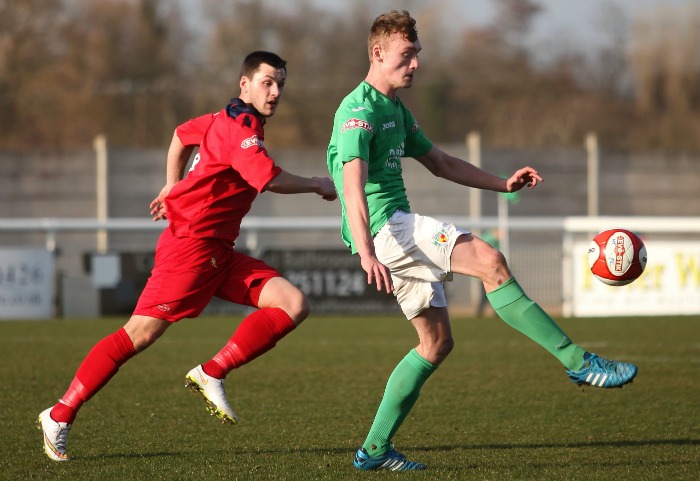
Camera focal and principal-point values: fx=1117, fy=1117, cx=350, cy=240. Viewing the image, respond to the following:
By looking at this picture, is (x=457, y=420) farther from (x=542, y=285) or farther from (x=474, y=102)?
(x=474, y=102)

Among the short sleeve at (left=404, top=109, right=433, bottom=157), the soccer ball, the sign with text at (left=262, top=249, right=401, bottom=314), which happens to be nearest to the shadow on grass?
the soccer ball

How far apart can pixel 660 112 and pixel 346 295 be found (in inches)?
953

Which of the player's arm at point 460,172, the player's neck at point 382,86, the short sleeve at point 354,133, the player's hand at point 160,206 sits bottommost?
the player's hand at point 160,206

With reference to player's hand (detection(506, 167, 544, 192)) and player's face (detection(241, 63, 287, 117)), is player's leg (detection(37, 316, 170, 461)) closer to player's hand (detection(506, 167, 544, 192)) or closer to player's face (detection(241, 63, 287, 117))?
player's face (detection(241, 63, 287, 117))

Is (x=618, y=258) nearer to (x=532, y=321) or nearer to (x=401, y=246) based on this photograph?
(x=532, y=321)

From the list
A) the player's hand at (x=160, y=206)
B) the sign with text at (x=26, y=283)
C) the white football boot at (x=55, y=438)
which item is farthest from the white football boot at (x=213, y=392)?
the sign with text at (x=26, y=283)

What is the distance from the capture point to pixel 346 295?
16531 mm

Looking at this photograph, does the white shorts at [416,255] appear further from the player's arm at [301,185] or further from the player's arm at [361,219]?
the player's arm at [301,185]

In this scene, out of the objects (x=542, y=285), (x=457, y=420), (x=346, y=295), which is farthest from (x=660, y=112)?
(x=457, y=420)

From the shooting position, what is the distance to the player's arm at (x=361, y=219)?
15.2 feet

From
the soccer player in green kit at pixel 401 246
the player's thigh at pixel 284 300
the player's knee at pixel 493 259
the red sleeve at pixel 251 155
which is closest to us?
the soccer player in green kit at pixel 401 246

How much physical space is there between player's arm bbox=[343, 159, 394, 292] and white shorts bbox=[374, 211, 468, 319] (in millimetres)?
214

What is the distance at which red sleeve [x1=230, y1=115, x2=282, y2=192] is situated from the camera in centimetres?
502

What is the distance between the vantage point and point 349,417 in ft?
22.2
